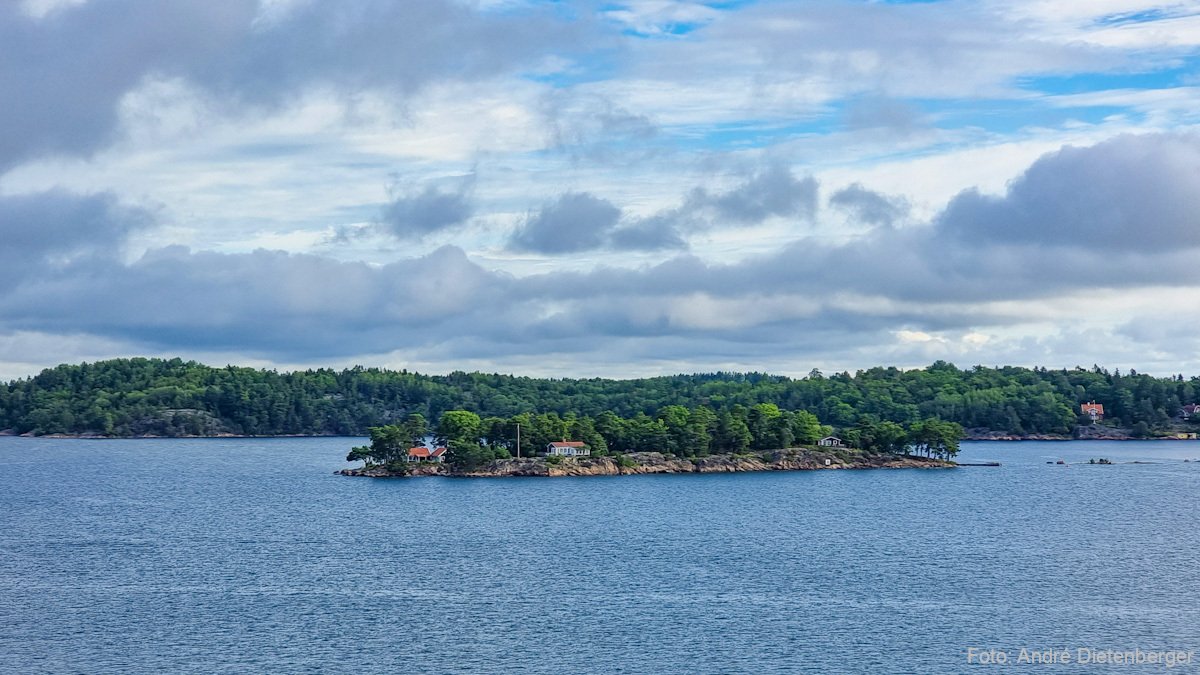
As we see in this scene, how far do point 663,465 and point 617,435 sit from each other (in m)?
8.58

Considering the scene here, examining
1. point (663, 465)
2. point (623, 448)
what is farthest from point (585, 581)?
point (623, 448)

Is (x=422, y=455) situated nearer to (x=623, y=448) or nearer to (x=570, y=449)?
(x=570, y=449)

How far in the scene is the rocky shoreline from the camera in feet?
534

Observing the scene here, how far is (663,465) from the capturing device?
169m

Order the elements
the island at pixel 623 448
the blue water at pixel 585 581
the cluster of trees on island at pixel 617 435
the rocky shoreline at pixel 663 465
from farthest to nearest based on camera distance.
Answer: the cluster of trees on island at pixel 617 435 < the island at pixel 623 448 < the rocky shoreline at pixel 663 465 < the blue water at pixel 585 581

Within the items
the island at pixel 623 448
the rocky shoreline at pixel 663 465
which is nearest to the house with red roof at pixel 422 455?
the island at pixel 623 448

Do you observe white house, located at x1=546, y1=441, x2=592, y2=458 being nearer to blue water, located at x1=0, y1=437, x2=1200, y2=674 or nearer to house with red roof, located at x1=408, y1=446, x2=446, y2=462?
house with red roof, located at x1=408, y1=446, x2=446, y2=462

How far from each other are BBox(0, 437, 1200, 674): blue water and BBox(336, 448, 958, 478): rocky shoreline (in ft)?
71.4

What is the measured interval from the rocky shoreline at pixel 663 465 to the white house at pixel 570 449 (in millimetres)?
1737

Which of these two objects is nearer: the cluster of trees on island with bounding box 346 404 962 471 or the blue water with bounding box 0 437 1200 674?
the blue water with bounding box 0 437 1200 674

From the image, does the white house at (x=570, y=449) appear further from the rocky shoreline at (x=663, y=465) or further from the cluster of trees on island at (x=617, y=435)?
the rocky shoreline at (x=663, y=465)

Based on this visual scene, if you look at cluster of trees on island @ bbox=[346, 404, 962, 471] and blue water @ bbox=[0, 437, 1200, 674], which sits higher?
cluster of trees on island @ bbox=[346, 404, 962, 471]

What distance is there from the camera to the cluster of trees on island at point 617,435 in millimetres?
166500

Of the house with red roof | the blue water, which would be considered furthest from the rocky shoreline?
the blue water
